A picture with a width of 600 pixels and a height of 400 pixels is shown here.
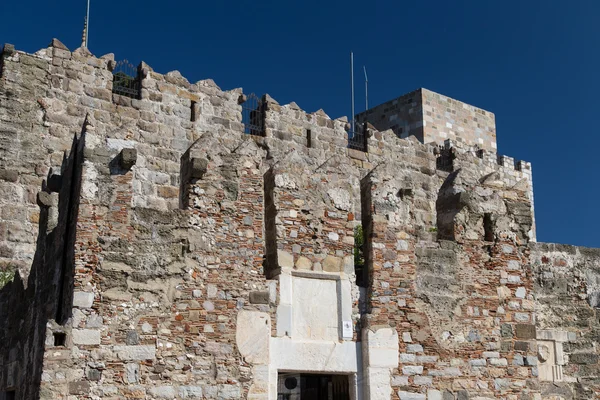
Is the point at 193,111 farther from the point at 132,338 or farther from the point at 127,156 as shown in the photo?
the point at 132,338

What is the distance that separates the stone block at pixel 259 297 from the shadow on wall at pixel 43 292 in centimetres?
192

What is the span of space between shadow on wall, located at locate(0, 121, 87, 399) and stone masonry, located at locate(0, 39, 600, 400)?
1.2 inches

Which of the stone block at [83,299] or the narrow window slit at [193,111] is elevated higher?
the narrow window slit at [193,111]

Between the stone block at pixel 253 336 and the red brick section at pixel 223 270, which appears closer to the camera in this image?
the red brick section at pixel 223 270

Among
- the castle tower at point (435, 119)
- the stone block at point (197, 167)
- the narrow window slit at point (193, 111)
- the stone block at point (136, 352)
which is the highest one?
the castle tower at point (435, 119)

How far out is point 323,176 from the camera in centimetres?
1021

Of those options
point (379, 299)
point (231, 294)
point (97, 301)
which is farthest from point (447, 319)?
point (97, 301)

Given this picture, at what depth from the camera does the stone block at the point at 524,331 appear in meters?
10.8

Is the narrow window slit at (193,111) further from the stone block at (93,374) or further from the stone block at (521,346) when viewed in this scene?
the stone block at (93,374)

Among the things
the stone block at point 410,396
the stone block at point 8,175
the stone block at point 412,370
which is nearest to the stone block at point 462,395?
the stone block at point 410,396

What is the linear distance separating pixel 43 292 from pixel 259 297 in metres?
2.39

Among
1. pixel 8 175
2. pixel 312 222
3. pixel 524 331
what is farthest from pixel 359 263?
pixel 8 175

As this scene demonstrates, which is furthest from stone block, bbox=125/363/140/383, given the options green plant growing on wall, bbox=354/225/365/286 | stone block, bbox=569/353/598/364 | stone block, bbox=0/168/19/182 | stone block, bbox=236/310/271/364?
stone block, bbox=569/353/598/364

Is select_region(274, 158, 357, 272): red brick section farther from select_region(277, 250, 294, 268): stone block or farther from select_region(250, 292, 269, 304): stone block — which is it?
select_region(250, 292, 269, 304): stone block
